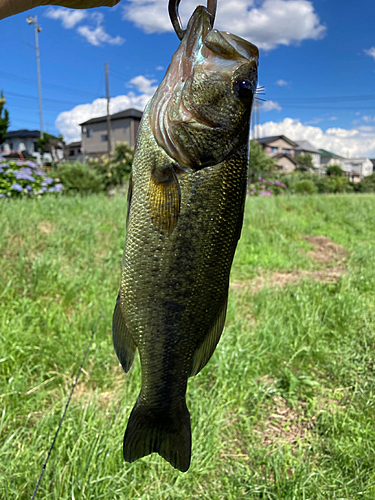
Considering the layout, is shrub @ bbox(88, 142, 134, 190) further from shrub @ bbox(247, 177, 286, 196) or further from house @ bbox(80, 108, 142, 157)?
house @ bbox(80, 108, 142, 157)

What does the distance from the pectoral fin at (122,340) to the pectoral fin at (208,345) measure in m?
0.22

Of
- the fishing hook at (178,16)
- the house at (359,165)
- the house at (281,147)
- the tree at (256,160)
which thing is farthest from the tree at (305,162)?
the fishing hook at (178,16)

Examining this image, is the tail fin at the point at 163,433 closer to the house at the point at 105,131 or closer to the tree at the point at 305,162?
the house at the point at 105,131

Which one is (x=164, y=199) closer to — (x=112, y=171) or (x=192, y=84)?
(x=192, y=84)

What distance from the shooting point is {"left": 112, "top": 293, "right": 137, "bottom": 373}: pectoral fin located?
51.1 inches

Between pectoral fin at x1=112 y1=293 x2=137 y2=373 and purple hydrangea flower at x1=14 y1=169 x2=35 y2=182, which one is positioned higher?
purple hydrangea flower at x1=14 y1=169 x2=35 y2=182

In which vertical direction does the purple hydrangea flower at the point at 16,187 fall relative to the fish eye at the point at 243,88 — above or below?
below

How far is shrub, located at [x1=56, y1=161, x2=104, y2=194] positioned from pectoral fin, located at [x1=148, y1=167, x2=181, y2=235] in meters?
9.14

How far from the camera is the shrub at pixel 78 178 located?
10021 mm

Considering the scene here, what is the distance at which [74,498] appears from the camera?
213cm

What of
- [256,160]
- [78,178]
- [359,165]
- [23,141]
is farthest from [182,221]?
[359,165]

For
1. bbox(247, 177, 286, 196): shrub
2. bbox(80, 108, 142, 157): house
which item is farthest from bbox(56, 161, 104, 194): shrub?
bbox(80, 108, 142, 157): house

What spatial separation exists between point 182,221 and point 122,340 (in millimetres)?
460

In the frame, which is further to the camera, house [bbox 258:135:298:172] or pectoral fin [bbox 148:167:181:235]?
house [bbox 258:135:298:172]
